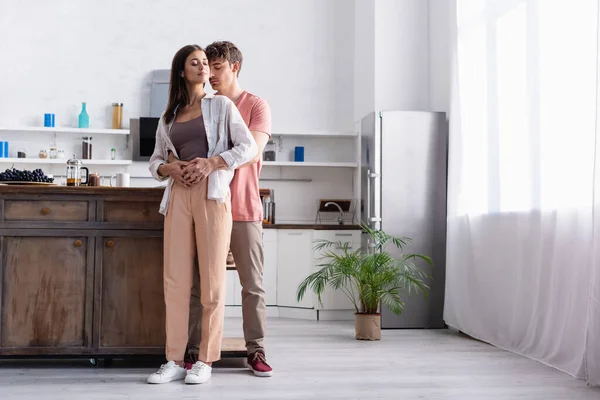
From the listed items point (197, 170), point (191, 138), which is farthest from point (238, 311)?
point (197, 170)

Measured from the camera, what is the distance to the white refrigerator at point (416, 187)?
595 cm

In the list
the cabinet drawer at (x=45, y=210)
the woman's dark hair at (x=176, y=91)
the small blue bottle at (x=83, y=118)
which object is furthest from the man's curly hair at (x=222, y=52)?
the small blue bottle at (x=83, y=118)

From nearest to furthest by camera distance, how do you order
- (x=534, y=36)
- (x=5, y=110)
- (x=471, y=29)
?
(x=534, y=36), (x=471, y=29), (x=5, y=110)

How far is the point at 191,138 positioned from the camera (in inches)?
137

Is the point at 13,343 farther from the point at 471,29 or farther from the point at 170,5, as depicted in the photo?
the point at 170,5

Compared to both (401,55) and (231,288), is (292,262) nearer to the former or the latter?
Result: (231,288)

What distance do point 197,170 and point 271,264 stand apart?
3.67 m

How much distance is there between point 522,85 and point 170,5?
426 centimetres

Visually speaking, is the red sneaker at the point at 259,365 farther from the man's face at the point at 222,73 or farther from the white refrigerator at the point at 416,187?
the white refrigerator at the point at 416,187

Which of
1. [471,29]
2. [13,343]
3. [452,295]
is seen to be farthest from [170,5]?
[13,343]

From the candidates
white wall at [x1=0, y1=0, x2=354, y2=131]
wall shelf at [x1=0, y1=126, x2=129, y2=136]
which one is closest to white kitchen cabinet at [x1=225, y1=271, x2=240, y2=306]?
white wall at [x1=0, y1=0, x2=354, y2=131]

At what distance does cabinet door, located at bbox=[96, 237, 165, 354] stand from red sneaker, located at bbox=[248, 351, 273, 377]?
1.53 feet

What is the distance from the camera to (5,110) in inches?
286

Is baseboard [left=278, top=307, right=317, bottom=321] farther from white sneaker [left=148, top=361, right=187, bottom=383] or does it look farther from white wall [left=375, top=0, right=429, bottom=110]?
white sneaker [left=148, top=361, right=187, bottom=383]
